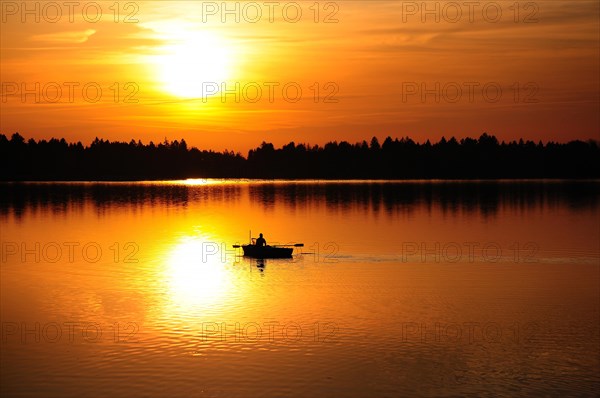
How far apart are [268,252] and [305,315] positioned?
2624 centimetres

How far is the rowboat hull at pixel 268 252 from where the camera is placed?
244 ft

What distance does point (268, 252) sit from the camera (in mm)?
74500

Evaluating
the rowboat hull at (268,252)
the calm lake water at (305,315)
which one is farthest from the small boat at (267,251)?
the calm lake water at (305,315)

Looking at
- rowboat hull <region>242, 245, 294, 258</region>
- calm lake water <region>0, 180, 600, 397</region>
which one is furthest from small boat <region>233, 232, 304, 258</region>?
calm lake water <region>0, 180, 600, 397</region>

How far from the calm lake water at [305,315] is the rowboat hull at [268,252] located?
3.22ft

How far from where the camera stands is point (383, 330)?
4394cm

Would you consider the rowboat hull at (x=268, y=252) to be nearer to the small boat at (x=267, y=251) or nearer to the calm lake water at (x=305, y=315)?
the small boat at (x=267, y=251)

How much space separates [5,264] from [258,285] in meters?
26.5

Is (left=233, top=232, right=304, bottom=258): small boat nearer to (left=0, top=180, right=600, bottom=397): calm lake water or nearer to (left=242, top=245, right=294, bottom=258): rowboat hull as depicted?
(left=242, top=245, right=294, bottom=258): rowboat hull

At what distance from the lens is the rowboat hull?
74.3m

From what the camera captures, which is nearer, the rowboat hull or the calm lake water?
the calm lake water

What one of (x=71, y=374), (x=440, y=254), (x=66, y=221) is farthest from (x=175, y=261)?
(x=66, y=221)

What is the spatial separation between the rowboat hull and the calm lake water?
98 cm

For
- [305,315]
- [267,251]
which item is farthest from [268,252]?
[305,315]
